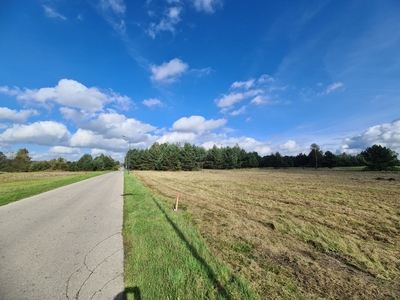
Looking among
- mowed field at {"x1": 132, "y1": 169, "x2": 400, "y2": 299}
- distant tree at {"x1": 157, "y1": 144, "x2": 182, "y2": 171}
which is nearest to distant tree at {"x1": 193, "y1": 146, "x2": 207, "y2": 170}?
distant tree at {"x1": 157, "y1": 144, "x2": 182, "y2": 171}

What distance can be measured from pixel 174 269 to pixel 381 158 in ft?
221

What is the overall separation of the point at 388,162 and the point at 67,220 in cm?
6907

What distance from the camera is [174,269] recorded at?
4137 millimetres

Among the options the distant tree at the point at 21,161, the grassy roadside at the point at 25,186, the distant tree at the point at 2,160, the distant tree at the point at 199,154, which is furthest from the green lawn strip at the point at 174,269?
the distant tree at the point at 2,160

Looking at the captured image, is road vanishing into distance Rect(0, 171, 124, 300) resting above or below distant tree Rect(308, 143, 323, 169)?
below

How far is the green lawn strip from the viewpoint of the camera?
11.3ft

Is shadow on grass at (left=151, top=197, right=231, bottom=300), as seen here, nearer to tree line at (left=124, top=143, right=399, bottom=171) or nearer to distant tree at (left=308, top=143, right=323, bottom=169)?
tree line at (left=124, top=143, right=399, bottom=171)

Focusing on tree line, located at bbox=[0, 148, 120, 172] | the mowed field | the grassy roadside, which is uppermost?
tree line, located at bbox=[0, 148, 120, 172]

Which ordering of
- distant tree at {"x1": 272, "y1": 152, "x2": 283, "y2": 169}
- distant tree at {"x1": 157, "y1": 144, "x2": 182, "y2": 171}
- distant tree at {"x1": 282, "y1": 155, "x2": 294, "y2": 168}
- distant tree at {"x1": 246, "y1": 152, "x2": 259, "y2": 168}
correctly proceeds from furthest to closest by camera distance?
1. distant tree at {"x1": 282, "y1": 155, "x2": 294, "y2": 168}
2. distant tree at {"x1": 246, "y1": 152, "x2": 259, "y2": 168}
3. distant tree at {"x1": 272, "y1": 152, "x2": 283, "y2": 169}
4. distant tree at {"x1": 157, "y1": 144, "x2": 182, "y2": 171}

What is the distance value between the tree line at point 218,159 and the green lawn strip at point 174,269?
59272mm

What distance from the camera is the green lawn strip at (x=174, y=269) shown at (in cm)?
344

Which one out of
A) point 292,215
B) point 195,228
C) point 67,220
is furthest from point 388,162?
point 67,220

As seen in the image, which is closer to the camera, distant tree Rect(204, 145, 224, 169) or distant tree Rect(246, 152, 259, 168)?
distant tree Rect(204, 145, 224, 169)

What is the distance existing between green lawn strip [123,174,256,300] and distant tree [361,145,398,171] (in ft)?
215
